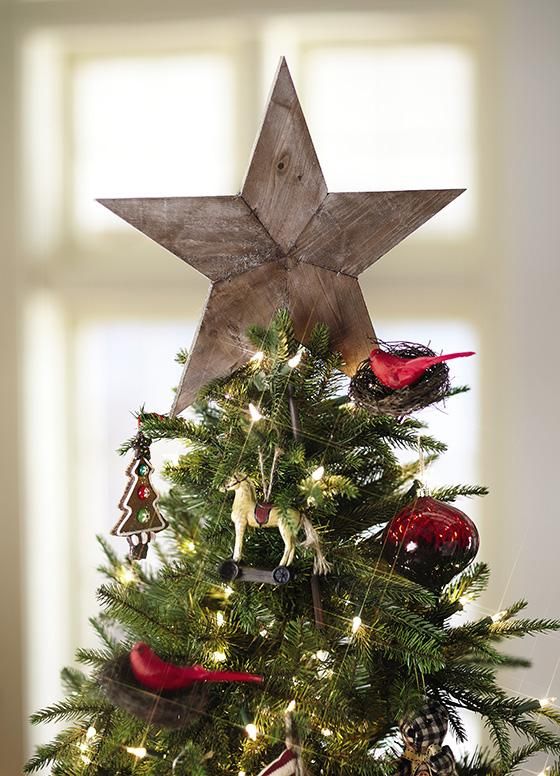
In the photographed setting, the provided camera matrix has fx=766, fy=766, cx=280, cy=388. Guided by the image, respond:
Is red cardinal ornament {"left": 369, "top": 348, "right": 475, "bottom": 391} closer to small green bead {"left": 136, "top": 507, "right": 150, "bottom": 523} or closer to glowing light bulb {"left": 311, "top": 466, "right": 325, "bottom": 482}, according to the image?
glowing light bulb {"left": 311, "top": 466, "right": 325, "bottom": 482}

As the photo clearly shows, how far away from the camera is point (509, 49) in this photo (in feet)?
4.85

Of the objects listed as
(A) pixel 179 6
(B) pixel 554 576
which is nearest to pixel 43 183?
(A) pixel 179 6

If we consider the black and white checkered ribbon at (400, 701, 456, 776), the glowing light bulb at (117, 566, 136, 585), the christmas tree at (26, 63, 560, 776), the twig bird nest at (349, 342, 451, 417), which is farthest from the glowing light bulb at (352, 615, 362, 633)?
the glowing light bulb at (117, 566, 136, 585)

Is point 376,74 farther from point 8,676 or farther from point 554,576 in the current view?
point 8,676

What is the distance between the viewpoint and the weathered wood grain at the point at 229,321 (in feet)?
2.82

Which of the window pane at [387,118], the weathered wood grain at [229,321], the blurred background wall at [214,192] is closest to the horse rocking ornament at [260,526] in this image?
the weathered wood grain at [229,321]

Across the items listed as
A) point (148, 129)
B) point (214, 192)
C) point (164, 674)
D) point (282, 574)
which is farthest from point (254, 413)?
point (148, 129)

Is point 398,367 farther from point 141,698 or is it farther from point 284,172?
point 141,698

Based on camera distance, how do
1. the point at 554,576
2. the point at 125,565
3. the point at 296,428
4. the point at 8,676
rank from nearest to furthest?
the point at 296,428
the point at 125,565
the point at 554,576
the point at 8,676

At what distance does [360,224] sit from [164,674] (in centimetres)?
53

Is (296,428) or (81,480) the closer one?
(296,428)

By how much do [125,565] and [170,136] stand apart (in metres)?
0.93

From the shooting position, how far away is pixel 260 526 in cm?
81

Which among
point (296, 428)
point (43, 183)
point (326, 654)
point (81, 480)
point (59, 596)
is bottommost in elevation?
point (59, 596)
